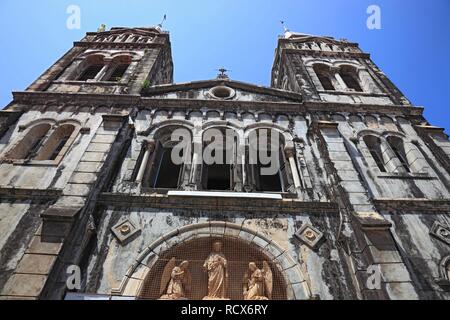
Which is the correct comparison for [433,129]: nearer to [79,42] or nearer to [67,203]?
[67,203]

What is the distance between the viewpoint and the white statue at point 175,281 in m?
6.53

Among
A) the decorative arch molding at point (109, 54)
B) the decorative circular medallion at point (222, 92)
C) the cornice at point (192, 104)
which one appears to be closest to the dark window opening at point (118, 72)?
the decorative arch molding at point (109, 54)

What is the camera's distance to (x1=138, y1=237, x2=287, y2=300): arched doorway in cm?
673

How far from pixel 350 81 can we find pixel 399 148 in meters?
6.54

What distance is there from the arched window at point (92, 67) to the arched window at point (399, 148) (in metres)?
14.8

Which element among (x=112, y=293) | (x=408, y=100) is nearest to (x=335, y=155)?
(x=408, y=100)

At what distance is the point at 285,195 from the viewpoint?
29.0 feet

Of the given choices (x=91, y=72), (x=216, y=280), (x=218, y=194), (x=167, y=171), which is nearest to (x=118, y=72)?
(x=91, y=72)

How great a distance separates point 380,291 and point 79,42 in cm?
1959

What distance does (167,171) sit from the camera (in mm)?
10961

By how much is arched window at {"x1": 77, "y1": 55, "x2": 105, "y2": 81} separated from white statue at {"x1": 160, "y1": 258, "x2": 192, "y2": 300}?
1204 cm

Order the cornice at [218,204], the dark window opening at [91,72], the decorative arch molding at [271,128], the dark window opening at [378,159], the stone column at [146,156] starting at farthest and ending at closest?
the dark window opening at [91,72], the decorative arch molding at [271,128], the dark window opening at [378,159], the stone column at [146,156], the cornice at [218,204]

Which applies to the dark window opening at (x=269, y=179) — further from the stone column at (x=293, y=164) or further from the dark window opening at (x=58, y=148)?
the dark window opening at (x=58, y=148)
